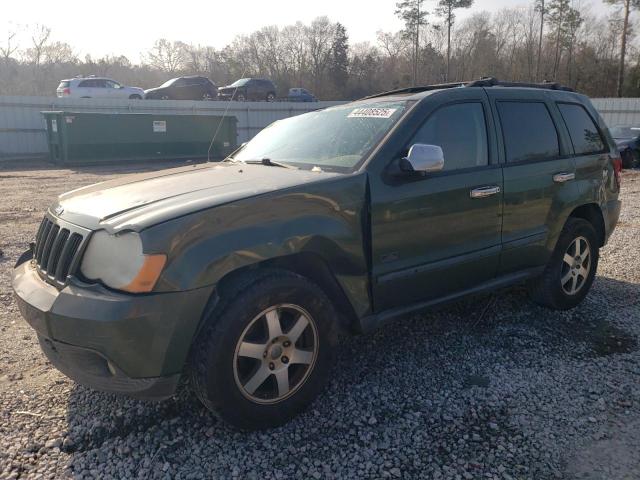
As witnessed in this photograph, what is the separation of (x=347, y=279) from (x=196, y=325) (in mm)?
942

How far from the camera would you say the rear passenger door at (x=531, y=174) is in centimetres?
394

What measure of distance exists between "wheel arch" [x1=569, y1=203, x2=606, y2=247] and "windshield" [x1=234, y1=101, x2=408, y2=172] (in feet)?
7.07

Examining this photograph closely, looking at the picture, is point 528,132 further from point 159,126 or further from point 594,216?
point 159,126

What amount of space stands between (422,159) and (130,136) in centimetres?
1831

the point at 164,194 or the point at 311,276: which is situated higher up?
the point at 164,194

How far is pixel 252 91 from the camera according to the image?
3356 centimetres

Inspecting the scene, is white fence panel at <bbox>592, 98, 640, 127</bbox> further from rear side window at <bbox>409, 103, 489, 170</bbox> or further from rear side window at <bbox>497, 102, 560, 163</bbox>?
rear side window at <bbox>409, 103, 489, 170</bbox>

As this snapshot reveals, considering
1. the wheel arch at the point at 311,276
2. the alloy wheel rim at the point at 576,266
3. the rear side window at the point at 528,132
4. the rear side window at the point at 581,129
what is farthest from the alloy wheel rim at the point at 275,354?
the rear side window at the point at 581,129

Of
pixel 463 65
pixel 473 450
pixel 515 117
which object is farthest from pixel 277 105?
pixel 463 65

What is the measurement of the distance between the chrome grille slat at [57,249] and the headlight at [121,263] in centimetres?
9

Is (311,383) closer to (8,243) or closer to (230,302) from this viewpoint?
(230,302)

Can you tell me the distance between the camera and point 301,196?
113 inches

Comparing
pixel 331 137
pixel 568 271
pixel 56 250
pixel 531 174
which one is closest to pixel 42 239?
pixel 56 250

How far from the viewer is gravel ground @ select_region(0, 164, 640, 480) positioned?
2574 millimetres
